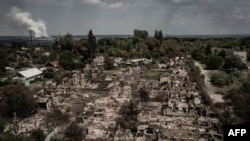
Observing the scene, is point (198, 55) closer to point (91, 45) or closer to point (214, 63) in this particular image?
point (214, 63)

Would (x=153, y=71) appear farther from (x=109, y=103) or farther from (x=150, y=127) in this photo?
(x=150, y=127)

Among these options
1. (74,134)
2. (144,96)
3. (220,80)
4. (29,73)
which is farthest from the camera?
(29,73)

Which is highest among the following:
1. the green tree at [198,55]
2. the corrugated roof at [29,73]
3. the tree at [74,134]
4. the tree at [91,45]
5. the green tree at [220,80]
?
the tree at [91,45]

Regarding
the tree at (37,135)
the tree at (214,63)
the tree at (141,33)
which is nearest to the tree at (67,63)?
the tree at (214,63)

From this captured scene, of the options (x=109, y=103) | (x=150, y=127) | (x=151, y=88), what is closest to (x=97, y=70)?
(x=151, y=88)

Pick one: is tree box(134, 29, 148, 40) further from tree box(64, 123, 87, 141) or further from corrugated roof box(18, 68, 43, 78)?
tree box(64, 123, 87, 141)

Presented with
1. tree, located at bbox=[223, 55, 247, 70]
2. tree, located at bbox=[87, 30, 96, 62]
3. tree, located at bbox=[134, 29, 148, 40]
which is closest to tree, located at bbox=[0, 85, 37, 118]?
tree, located at bbox=[87, 30, 96, 62]

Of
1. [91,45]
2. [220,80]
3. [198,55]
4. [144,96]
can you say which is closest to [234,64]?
[220,80]

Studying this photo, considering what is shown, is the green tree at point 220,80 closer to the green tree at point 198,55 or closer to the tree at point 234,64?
the tree at point 234,64
